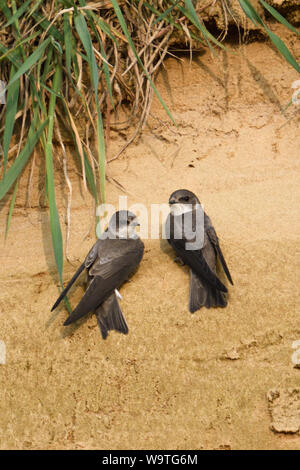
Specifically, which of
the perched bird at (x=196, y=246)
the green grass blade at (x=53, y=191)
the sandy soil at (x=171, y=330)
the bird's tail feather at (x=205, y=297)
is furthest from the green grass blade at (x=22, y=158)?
the bird's tail feather at (x=205, y=297)

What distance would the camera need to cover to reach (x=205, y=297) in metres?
2.39

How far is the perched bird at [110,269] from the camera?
235 cm

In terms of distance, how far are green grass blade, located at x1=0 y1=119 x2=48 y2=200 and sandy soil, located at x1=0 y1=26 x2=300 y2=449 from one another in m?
0.21

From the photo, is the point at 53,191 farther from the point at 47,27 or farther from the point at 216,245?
the point at 47,27

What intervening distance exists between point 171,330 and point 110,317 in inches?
9.6

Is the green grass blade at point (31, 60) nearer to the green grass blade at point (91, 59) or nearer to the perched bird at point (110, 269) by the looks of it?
the green grass blade at point (91, 59)

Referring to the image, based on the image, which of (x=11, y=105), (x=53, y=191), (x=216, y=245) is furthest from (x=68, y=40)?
(x=216, y=245)

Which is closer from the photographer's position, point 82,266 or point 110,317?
point 110,317

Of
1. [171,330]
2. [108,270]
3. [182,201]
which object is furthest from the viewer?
[182,201]

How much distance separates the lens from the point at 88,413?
2.16m

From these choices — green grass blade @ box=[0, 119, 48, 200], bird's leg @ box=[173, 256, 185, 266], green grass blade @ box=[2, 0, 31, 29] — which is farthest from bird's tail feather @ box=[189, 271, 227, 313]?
green grass blade @ box=[2, 0, 31, 29]

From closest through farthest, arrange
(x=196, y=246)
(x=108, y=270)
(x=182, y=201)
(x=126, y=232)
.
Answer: (x=108, y=270), (x=196, y=246), (x=126, y=232), (x=182, y=201)

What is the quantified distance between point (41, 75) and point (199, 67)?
89 centimetres

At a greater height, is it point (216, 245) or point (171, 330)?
point (216, 245)
